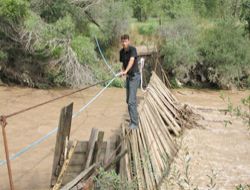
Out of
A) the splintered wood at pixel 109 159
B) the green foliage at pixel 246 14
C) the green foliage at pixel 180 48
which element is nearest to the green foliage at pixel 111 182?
the splintered wood at pixel 109 159

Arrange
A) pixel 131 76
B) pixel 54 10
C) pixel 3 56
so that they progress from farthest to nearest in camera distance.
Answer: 1. pixel 54 10
2. pixel 3 56
3. pixel 131 76

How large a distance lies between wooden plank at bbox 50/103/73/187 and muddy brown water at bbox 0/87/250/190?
1.82 meters

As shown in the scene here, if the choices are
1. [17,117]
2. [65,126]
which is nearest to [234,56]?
[17,117]

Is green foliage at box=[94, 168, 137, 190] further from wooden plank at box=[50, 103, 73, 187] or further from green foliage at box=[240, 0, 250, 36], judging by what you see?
green foliage at box=[240, 0, 250, 36]

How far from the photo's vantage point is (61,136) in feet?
16.7

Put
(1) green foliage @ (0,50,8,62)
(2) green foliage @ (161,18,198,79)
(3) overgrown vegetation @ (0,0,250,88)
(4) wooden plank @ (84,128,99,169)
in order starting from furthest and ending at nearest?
(2) green foliage @ (161,18,198,79), (3) overgrown vegetation @ (0,0,250,88), (1) green foliage @ (0,50,8,62), (4) wooden plank @ (84,128,99,169)

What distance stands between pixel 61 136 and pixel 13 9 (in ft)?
34.0

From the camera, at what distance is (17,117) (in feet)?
40.1

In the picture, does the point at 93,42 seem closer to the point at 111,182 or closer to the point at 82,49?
the point at 82,49

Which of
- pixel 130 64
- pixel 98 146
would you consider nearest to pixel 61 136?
pixel 98 146

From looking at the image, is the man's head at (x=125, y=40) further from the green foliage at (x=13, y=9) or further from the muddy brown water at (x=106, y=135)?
the green foliage at (x=13, y=9)

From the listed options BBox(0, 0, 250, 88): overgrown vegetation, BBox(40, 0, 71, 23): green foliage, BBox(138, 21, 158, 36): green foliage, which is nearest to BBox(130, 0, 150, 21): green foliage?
BBox(0, 0, 250, 88): overgrown vegetation

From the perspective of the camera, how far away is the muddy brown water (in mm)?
8305

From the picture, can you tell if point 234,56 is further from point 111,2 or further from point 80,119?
point 80,119
